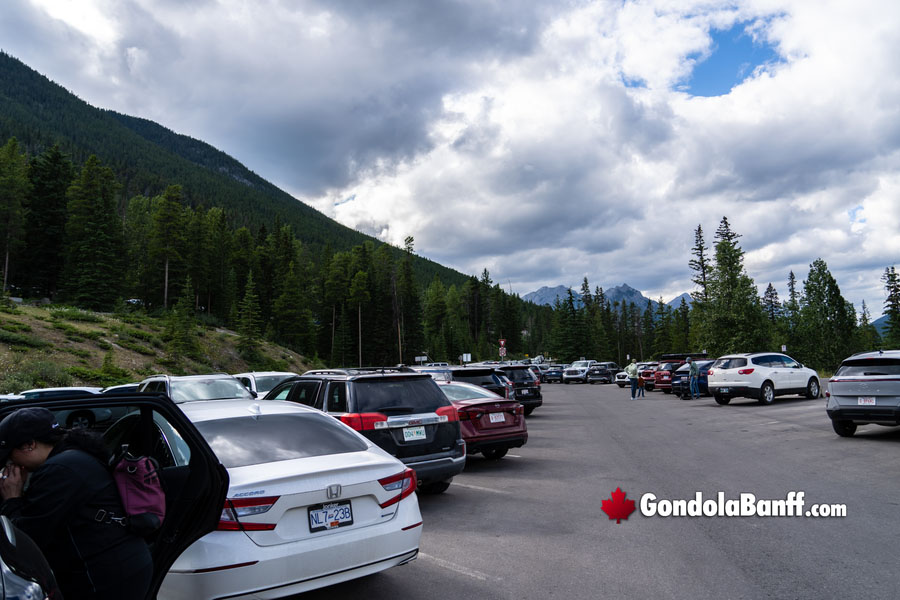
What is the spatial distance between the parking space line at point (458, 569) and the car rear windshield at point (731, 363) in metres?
18.0

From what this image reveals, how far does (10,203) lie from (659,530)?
220 feet

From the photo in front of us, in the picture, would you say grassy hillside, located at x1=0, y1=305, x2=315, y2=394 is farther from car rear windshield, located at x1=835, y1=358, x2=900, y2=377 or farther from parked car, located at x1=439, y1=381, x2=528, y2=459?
car rear windshield, located at x1=835, y1=358, x2=900, y2=377

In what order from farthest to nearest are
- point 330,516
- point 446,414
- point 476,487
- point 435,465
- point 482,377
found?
point 482,377
point 476,487
point 446,414
point 435,465
point 330,516

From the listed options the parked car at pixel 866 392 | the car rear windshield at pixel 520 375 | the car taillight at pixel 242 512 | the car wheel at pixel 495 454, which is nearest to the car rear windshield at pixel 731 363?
the car rear windshield at pixel 520 375

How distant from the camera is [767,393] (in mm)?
19672

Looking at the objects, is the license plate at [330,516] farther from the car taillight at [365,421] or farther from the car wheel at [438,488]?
the car wheel at [438,488]

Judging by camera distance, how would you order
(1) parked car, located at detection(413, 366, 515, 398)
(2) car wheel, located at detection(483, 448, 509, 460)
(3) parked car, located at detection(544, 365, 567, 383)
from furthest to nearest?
(3) parked car, located at detection(544, 365, 567, 383) < (1) parked car, located at detection(413, 366, 515, 398) < (2) car wheel, located at detection(483, 448, 509, 460)

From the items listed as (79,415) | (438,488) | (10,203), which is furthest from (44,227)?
(438,488)

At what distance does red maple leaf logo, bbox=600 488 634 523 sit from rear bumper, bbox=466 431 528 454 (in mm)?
2860

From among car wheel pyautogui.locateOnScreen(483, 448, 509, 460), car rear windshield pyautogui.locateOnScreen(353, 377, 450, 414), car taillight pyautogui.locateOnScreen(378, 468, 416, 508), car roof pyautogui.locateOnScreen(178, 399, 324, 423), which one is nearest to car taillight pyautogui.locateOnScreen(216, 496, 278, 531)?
car taillight pyautogui.locateOnScreen(378, 468, 416, 508)

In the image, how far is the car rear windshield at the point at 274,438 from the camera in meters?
4.29

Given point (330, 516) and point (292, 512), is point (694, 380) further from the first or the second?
point (292, 512)

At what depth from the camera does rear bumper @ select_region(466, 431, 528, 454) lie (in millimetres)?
9764

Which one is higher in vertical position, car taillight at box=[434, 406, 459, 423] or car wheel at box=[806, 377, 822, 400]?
car taillight at box=[434, 406, 459, 423]
